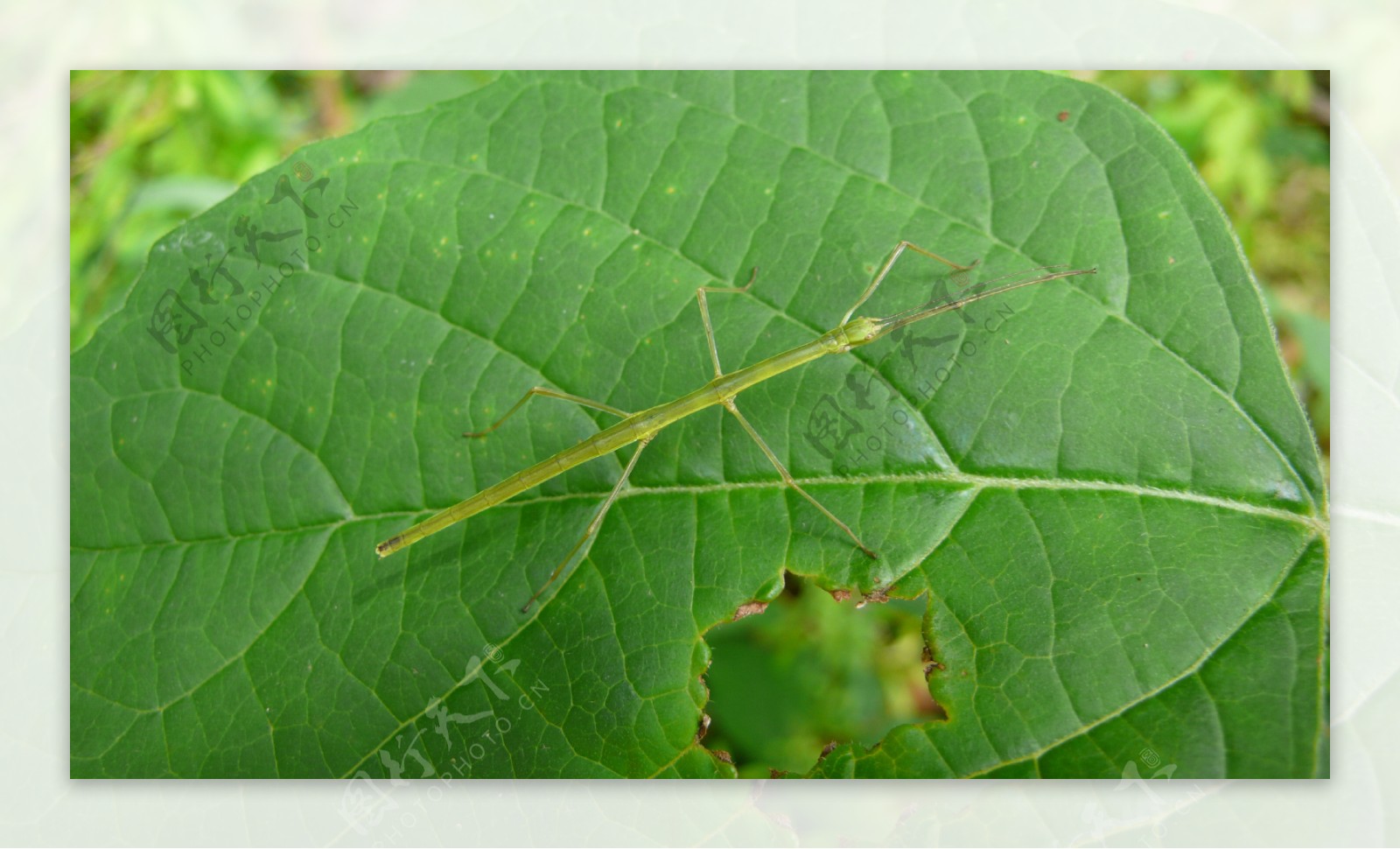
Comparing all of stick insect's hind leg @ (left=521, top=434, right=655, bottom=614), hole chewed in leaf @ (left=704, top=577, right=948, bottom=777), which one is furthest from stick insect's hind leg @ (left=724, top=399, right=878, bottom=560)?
hole chewed in leaf @ (left=704, top=577, right=948, bottom=777)

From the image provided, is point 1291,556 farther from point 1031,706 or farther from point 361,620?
point 361,620

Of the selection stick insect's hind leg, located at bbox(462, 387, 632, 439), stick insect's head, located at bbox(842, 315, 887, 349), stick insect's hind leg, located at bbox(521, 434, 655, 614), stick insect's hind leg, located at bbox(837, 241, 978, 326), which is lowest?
stick insect's hind leg, located at bbox(521, 434, 655, 614)

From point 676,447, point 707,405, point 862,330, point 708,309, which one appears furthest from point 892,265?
point 676,447

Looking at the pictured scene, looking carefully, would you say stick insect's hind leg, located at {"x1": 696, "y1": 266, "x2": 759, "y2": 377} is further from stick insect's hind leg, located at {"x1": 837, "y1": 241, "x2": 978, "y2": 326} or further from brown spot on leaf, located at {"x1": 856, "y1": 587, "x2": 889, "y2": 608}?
brown spot on leaf, located at {"x1": 856, "y1": 587, "x2": 889, "y2": 608}

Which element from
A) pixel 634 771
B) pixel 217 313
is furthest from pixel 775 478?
pixel 217 313

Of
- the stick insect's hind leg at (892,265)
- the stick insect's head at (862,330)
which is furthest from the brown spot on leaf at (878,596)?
the stick insect's hind leg at (892,265)

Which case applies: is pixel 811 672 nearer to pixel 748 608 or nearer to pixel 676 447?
pixel 748 608

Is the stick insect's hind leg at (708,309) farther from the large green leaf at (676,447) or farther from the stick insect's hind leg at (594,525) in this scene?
the stick insect's hind leg at (594,525)
